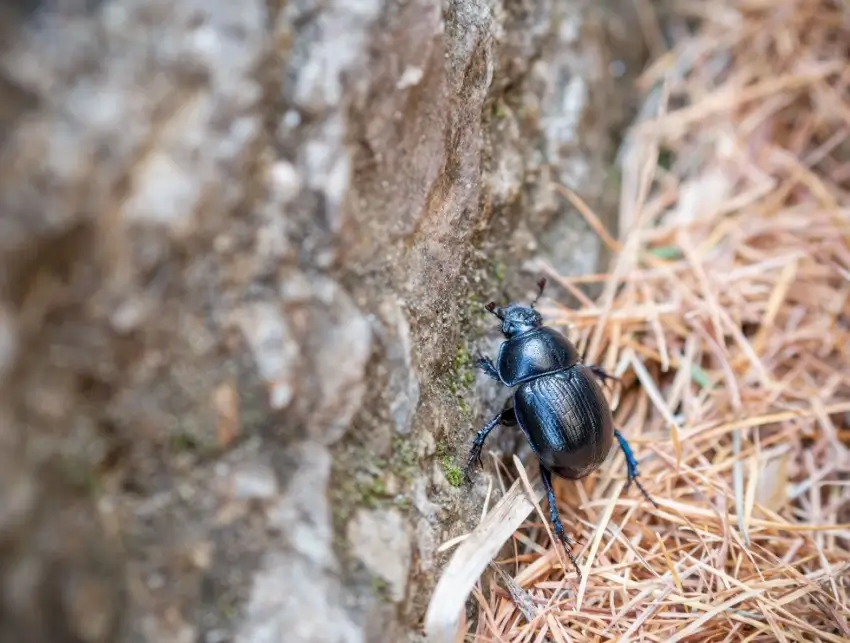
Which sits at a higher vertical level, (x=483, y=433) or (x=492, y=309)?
(x=492, y=309)

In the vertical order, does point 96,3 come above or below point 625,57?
above

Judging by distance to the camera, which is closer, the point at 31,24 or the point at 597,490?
the point at 31,24

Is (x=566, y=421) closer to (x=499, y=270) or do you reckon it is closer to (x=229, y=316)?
(x=499, y=270)

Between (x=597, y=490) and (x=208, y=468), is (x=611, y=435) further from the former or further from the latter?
(x=208, y=468)

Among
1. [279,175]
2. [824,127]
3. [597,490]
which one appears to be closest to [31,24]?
[279,175]

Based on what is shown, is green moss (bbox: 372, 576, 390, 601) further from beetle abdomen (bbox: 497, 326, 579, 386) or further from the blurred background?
beetle abdomen (bbox: 497, 326, 579, 386)

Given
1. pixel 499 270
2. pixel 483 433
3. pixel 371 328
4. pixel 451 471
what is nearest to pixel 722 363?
pixel 499 270
